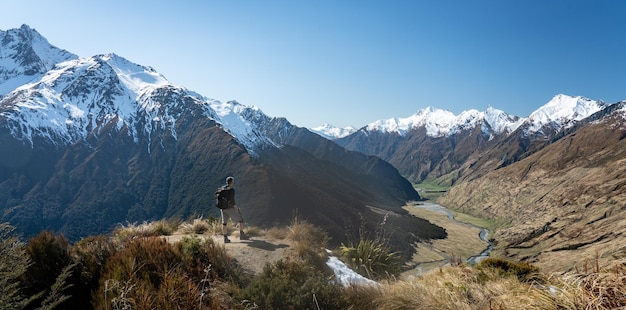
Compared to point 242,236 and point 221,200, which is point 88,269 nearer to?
point 221,200

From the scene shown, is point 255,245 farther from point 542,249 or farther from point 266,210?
point 542,249

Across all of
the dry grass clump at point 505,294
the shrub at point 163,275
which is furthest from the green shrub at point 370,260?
the shrub at point 163,275

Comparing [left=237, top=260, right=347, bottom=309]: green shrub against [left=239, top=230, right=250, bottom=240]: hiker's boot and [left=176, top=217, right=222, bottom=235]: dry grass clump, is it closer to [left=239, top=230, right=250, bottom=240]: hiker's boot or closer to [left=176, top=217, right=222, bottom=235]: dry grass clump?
[left=239, top=230, right=250, bottom=240]: hiker's boot

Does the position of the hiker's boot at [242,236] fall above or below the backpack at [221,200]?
below

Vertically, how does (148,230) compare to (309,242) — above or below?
below

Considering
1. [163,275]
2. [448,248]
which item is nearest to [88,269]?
[163,275]

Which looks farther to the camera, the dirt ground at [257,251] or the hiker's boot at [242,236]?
the hiker's boot at [242,236]

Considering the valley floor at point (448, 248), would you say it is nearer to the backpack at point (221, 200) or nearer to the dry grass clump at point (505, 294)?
the backpack at point (221, 200)

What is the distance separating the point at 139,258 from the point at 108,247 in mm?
1785

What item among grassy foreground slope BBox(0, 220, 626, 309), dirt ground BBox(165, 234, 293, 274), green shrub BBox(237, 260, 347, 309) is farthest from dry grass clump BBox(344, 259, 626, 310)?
dirt ground BBox(165, 234, 293, 274)

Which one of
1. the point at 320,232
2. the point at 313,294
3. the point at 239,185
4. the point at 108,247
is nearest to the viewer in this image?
the point at 313,294

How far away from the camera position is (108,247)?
9477 mm

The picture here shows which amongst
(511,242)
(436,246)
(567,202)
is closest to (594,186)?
(567,202)

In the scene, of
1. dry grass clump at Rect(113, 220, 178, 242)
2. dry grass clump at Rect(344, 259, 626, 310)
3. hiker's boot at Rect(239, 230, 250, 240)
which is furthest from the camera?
dry grass clump at Rect(113, 220, 178, 242)
